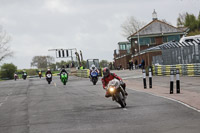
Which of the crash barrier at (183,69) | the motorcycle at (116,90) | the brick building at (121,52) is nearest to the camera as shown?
the motorcycle at (116,90)

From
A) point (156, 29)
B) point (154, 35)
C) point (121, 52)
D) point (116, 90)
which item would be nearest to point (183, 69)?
point (116, 90)

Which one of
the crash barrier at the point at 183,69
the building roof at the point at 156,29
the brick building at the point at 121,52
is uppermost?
the building roof at the point at 156,29

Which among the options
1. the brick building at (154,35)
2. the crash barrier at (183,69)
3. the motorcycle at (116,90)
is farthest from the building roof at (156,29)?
the motorcycle at (116,90)

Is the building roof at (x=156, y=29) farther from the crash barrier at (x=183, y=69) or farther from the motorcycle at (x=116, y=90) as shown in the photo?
the motorcycle at (x=116, y=90)

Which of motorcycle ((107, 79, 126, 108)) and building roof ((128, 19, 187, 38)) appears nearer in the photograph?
motorcycle ((107, 79, 126, 108))

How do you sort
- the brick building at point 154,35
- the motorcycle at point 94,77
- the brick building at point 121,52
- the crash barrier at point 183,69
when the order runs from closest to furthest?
1. the crash barrier at point 183,69
2. the motorcycle at point 94,77
3. the brick building at point 154,35
4. the brick building at point 121,52

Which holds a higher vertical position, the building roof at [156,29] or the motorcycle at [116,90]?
the building roof at [156,29]

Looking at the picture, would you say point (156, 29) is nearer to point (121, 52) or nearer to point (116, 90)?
point (121, 52)

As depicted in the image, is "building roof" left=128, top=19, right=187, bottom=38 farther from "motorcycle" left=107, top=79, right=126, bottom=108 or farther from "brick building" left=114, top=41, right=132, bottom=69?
"motorcycle" left=107, top=79, right=126, bottom=108

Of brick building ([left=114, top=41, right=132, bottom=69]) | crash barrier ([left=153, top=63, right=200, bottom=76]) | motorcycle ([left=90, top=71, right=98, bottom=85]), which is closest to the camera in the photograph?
crash barrier ([left=153, top=63, right=200, bottom=76])

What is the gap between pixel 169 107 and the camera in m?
12.4

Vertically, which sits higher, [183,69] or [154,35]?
[154,35]

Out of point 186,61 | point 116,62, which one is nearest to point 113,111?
point 186,61

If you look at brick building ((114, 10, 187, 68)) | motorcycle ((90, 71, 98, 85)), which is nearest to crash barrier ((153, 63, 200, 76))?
motorcycle ((90, 71, 98, 85))
